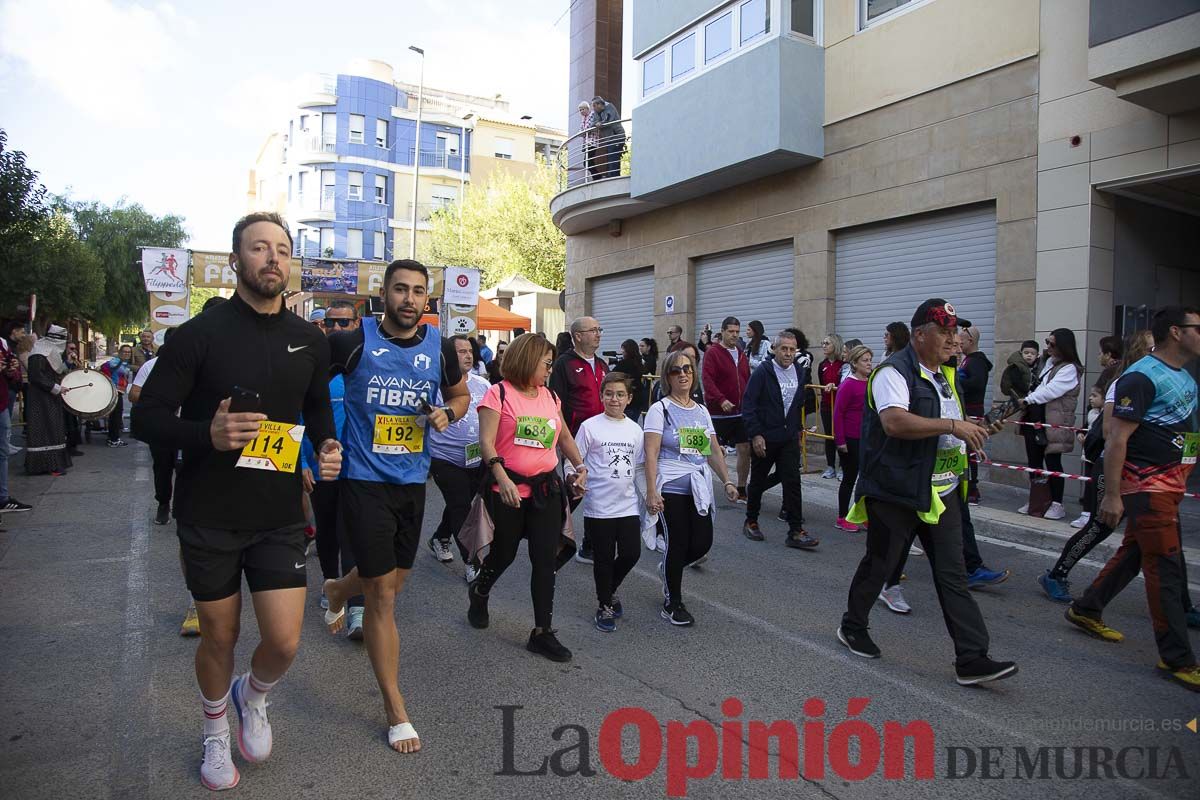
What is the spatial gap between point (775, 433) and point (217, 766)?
5628 millimetres

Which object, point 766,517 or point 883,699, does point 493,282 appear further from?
point 883,699

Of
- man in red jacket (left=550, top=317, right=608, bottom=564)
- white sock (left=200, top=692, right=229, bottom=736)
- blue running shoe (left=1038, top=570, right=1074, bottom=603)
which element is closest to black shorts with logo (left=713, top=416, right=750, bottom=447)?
man in red jacket (left=550, top=317, right=608, bottom=564)

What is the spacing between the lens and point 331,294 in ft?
66.9

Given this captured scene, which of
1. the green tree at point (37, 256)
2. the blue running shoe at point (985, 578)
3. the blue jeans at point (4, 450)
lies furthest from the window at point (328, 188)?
the blue running shoe at point (985, 578)

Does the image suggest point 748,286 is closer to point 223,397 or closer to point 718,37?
point 718,37

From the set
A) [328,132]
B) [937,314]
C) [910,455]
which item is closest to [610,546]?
[910,455]

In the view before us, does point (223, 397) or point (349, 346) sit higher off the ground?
point (349, 346)

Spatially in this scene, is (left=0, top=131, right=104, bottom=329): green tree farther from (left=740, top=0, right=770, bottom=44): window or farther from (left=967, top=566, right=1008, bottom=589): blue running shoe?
(left=967, top=566, right=1008, bottom=589): blue running shoe

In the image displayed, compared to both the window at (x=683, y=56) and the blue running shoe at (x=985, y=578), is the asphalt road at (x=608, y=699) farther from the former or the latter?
the window at (x=683, y=56)

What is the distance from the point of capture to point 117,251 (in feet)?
139

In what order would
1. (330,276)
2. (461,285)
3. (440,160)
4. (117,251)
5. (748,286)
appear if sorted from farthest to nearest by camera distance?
(440,160) → (117,251) → (330,276) → (461,285) → (748,286)

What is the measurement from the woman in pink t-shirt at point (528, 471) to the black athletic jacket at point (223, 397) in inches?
61.9

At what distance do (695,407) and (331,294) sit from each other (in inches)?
656

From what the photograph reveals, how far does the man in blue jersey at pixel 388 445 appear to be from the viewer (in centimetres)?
355
